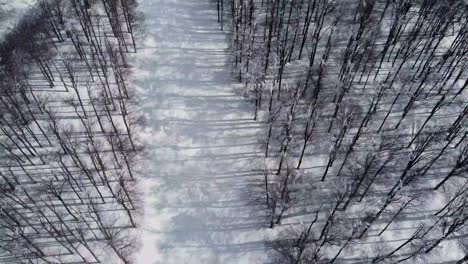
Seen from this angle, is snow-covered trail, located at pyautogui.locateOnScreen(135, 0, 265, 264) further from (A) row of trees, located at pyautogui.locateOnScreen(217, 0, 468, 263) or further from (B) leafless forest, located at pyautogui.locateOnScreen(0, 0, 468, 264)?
(A) row of trees, located at pyautogui.locateOnScreen(217, 0, 468, 263)

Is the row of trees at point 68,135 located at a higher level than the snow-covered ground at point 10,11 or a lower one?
lower

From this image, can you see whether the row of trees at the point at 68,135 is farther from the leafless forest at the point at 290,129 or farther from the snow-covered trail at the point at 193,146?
the snow-covered trail at the point at 193,146

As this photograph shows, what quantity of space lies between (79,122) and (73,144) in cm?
434

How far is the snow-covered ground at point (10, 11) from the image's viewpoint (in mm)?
74188

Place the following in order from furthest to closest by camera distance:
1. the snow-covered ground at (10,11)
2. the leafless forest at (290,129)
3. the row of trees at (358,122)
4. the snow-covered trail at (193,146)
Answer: the snow-covered ground at (10,11) < the snow-covered trail at (193,146) < the row of trees at (358,122) < the leafless forest at (290,129)

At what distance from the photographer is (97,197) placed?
180ft

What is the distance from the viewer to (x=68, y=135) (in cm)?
5975

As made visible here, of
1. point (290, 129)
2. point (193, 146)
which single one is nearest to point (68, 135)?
point (193, 146)

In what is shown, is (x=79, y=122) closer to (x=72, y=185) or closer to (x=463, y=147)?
(x=72, y=185)

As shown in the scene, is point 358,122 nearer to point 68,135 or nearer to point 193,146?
point 193,146

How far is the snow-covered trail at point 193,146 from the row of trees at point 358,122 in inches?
122

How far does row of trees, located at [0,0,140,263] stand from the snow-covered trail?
10.0 feet

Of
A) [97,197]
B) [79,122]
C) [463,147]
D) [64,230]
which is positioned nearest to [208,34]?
[79,122]

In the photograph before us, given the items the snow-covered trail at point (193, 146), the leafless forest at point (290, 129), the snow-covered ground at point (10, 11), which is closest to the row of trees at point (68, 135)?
the leafless forest at point (290, 129)
